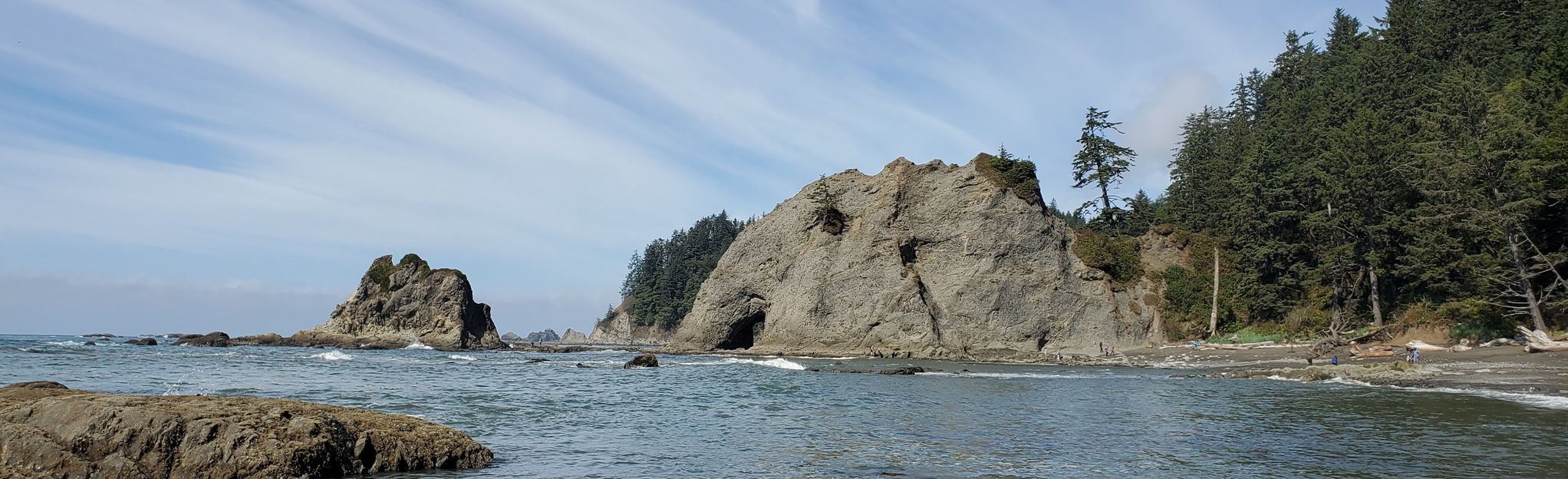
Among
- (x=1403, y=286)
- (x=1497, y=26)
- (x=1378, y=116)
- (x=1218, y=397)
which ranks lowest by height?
(x=1218, y=397)

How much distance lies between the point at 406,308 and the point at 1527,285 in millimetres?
88648

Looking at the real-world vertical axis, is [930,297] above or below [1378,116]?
below

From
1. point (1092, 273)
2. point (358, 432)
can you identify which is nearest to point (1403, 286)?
point (1092, 273)

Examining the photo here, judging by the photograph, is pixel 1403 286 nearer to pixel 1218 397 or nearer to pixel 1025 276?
pixel 1025 276

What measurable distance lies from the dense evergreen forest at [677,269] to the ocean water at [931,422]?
9669cm

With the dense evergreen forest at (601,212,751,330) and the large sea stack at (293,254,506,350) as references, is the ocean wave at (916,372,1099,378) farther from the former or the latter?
the dense evergreen forest at (601,212,751,330)

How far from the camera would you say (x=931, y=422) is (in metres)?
20.9

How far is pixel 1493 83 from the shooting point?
175 feet

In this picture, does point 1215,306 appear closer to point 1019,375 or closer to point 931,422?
point 1019,375

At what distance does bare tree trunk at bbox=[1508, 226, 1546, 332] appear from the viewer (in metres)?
37.0

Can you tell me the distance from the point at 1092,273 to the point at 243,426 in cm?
6270

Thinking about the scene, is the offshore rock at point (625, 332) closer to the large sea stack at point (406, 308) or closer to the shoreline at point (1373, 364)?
the large sea stack at point (406, 308)

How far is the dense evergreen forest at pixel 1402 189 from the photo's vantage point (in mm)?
39531

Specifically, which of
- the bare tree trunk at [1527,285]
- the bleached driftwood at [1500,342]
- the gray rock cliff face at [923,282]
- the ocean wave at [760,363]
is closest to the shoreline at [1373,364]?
the bleached driftwood at [1500,342]
